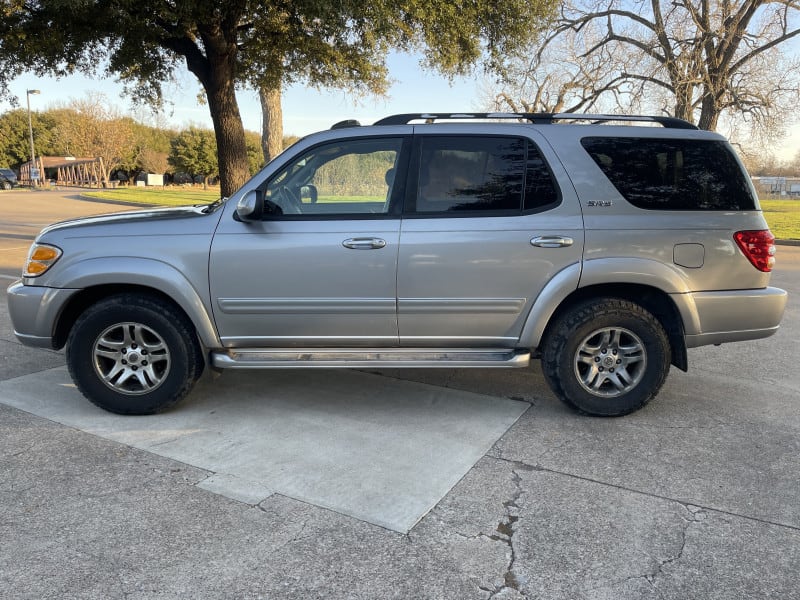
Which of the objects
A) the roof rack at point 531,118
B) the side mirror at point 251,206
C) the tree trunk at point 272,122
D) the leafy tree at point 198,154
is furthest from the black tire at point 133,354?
the leafy tree at point 198,154

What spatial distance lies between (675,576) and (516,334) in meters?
1.88

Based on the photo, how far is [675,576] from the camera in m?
2.66

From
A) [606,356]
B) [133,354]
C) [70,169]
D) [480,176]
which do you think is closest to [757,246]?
[606,356]

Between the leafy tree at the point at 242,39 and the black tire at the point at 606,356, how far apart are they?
5977 mm

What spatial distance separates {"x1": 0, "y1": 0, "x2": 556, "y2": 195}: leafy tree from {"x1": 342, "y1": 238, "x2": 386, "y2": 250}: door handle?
17.5 ft

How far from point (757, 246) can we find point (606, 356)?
1.22 m

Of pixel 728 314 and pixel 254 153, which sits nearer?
pixel 728 314

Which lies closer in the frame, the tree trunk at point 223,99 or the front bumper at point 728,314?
the front bumper at point 728,314

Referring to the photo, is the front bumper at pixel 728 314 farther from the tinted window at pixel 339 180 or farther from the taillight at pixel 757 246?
the tinted window at pixel 339 180

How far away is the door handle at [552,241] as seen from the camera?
13.5 ft

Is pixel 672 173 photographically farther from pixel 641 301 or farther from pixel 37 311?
pixel 37 311

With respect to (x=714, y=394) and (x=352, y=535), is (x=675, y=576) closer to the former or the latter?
(x=352, y=535)

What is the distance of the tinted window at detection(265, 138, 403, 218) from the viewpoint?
13.9 feet

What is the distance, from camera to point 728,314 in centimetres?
426
